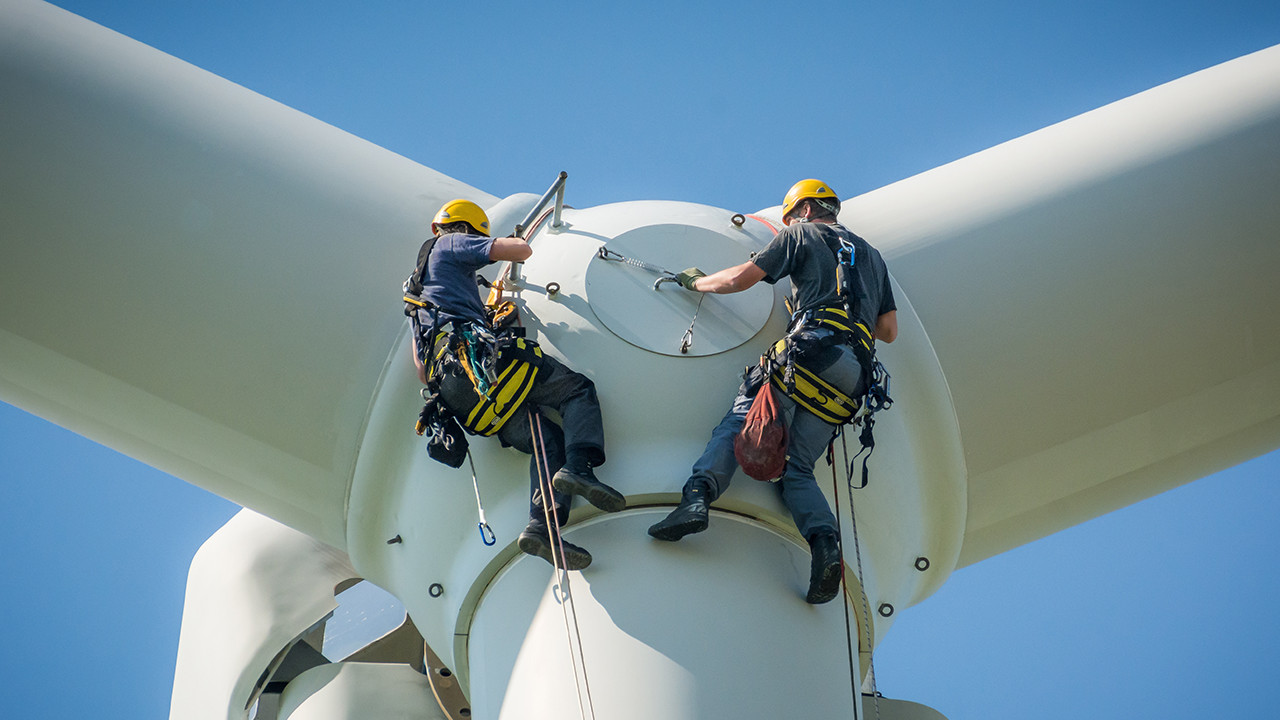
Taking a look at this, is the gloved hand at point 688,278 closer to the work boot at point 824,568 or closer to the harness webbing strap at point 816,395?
the harness webbing strap at point 816,395

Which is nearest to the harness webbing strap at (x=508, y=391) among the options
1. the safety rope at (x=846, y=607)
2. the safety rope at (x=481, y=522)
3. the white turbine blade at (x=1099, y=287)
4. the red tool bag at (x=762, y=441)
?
the safety rope at (x=481, y=522)

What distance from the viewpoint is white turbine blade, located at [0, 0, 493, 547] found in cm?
795

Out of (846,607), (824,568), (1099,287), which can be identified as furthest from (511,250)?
(1099,287)

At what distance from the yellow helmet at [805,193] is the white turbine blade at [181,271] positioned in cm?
225

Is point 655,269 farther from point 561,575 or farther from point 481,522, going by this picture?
point 561,575

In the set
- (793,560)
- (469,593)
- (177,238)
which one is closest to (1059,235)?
(793,560)

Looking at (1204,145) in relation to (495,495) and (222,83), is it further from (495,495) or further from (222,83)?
(222,83)

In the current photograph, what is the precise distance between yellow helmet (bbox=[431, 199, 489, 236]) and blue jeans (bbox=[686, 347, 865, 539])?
186cm

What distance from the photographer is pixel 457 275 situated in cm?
779

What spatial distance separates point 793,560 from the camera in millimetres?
7332

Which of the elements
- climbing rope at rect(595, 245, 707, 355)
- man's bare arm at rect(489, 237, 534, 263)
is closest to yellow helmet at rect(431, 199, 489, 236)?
man's bare arm at rect(489, 237, 534, 263)

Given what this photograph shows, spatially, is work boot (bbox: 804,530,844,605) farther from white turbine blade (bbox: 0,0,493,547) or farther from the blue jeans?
white turbine blade (bbox: 0,0,493,547)

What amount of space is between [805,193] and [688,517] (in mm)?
2271

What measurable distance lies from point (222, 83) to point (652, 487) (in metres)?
3.81
